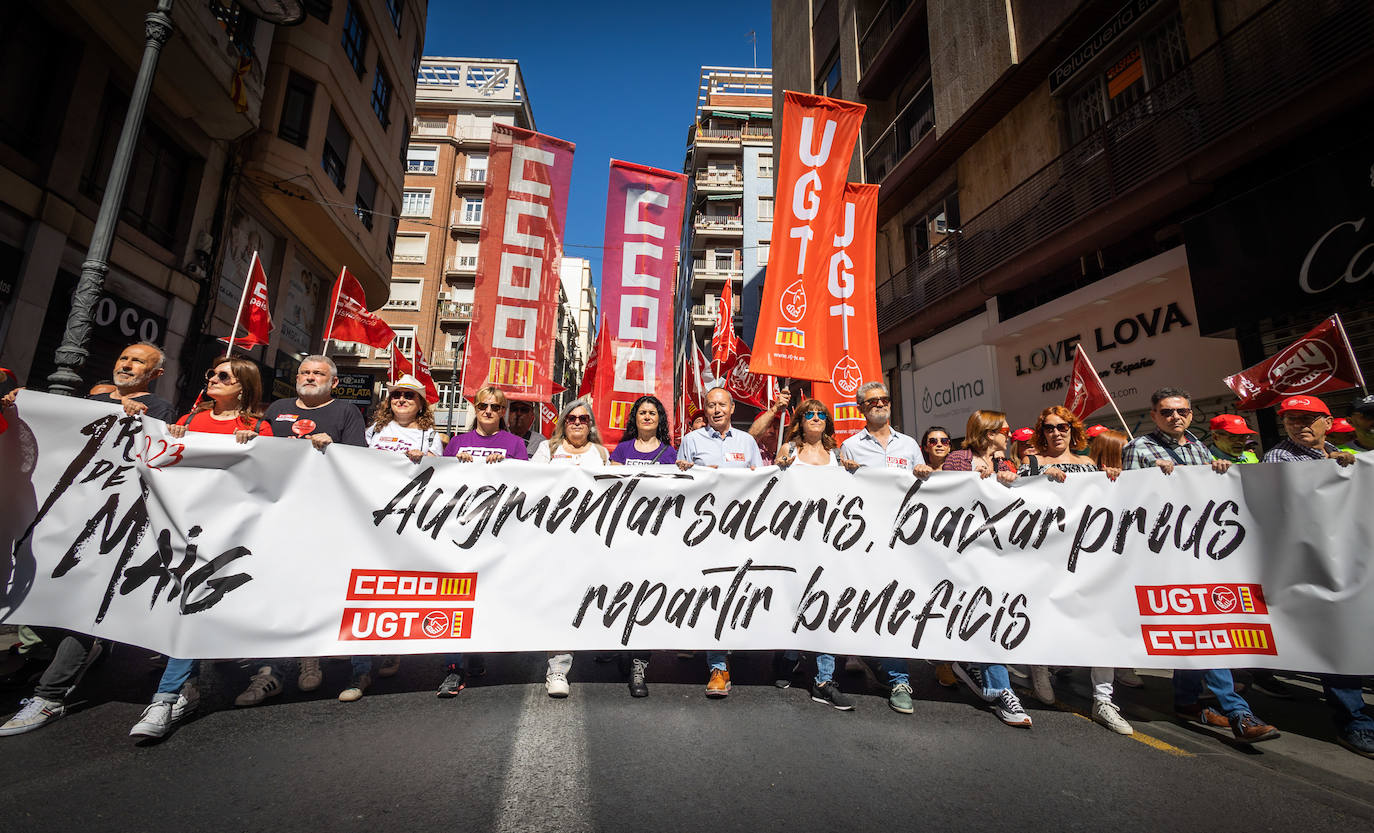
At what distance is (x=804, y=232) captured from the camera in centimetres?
688

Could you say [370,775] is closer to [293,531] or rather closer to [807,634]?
[293,531]

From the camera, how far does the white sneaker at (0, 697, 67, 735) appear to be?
2.72 meters

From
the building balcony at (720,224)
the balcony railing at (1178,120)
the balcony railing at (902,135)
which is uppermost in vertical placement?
the building balcony at (720,224)

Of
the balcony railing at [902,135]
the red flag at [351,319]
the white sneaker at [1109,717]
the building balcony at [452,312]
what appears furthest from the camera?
the building balcony at [452,312]

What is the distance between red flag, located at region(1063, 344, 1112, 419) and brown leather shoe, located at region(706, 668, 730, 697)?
4.54 m

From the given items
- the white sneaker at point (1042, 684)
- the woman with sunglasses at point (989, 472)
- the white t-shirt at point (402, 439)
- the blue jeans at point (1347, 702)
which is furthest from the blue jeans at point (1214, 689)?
the white t-shirt at point (402, 439)

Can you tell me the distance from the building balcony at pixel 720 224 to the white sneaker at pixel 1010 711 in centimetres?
3354

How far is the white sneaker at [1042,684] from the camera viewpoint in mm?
3730

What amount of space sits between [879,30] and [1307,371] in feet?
52.6

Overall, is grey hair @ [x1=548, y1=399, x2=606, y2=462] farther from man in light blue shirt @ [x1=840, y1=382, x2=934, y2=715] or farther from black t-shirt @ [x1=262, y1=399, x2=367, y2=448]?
man in light blue shirt @ [x1=840, y1=382, x2=934, y2=715]

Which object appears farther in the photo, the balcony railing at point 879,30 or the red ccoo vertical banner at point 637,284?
the balcony railing at point 879,30

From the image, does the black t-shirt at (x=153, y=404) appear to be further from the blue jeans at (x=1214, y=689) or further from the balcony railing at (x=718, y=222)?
the balcony railing at (x=718, y=222)

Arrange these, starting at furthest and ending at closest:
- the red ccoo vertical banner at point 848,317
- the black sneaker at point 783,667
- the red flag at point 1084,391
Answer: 1. the red ccoo vertical banner at point 848,317
2. the red flag at point 1084,391
3. the black sneaker at point 783,667

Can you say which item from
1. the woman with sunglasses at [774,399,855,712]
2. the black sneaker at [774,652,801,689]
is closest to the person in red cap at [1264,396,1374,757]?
the woman with sunglasses at [774,399,855,712]
